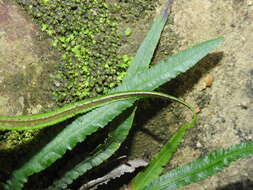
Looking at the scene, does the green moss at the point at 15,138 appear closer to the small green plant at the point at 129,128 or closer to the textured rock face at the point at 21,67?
the textured rock face at the point at 21,67

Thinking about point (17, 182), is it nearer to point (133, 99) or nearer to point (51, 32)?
point (133, 99)

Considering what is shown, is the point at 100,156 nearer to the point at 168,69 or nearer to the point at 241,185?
the point at 168,69

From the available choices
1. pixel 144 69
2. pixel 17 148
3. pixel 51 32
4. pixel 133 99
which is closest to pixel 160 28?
pixel 144 69

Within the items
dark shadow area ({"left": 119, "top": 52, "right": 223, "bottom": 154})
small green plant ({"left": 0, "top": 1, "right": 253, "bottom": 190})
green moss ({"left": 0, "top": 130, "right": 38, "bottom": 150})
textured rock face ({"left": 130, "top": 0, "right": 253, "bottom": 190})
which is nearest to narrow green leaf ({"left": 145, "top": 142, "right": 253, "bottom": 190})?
small green plant ({"left": 0, "top": 1, "right": 253, "bottom": 190})

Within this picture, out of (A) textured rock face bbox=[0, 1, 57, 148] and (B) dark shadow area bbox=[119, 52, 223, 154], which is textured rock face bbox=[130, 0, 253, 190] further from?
(A) textured rock face bbox=[0, 1, 57, 148]

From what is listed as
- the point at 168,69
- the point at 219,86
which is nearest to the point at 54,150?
the point at 168,69

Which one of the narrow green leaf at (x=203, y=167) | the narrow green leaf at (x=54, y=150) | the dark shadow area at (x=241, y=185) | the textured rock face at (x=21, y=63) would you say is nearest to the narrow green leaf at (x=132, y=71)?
the narrow green leaf at (x=54, y=150)

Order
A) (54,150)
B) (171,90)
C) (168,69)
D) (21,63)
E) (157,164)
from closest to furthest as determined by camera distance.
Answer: (54,150), (168,69), (157,164), (21,63), (171,90)
